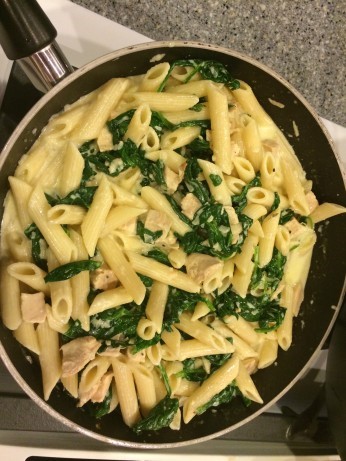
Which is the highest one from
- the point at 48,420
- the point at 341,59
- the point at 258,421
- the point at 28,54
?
the point at 28,54

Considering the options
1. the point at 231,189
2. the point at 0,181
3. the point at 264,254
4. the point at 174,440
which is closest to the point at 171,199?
the point at 231,189

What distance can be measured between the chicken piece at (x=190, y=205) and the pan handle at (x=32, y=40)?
0.39m

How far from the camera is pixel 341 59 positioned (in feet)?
5.40

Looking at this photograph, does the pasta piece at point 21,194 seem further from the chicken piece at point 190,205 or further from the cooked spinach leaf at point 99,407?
the cooked spinach leaf at point 99,407

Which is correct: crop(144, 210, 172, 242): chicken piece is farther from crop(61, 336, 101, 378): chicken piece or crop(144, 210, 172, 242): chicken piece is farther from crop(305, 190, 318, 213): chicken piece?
crop(305, 190, 318, 213): chicken piece

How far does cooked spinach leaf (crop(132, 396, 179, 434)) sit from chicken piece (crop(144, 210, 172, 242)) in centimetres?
42

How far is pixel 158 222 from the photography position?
121 cm

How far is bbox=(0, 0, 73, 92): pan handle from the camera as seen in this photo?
1.06 m

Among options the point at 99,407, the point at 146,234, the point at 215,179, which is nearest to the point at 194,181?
the point at 215,179

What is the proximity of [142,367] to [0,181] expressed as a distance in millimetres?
542

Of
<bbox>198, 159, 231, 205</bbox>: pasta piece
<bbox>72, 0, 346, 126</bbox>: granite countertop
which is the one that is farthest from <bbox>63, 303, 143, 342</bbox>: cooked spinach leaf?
<bbox>72, 0, 346, 126</bbox>: granite countertop

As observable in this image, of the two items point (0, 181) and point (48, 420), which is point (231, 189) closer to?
point (0, 181)

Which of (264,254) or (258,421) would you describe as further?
(258,421)

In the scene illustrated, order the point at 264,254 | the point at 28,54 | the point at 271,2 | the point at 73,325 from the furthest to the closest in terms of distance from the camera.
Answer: the point at 271,2
the point at 264,254
the point at 73,325
the point at 28,54
